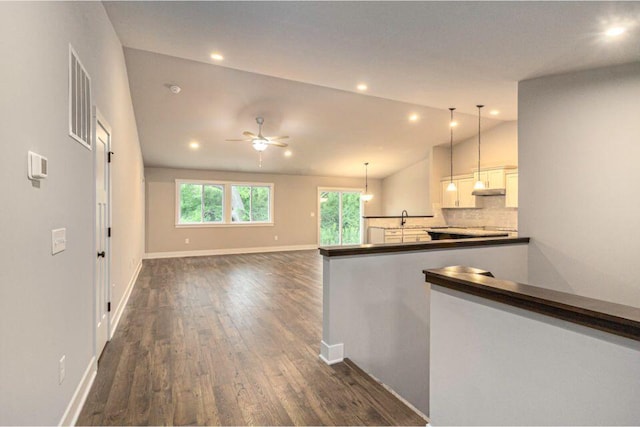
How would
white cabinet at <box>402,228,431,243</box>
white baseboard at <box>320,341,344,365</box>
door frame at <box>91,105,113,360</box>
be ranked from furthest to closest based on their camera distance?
white cabinet at <box>402,228,431,243</box> < white baseboard at <box>320,341,344,365</box> < door frame at <box>91,105,113,360</box>

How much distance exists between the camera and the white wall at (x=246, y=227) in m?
8.05

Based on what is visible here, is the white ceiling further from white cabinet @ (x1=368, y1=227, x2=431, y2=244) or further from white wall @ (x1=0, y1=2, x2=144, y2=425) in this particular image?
white cabinet @ (x1=368, y1=227, x2=431, y2=244)

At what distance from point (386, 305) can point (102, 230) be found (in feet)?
8.83

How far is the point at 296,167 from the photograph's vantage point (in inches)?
352

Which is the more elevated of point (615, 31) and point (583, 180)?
point (615, 31)

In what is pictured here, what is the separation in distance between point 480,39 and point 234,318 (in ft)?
12.4

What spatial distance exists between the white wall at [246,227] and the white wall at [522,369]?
7844 mm

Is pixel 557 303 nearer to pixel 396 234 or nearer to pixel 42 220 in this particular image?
pixel 42 220

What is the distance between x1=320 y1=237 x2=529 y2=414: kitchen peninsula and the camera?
2553mm

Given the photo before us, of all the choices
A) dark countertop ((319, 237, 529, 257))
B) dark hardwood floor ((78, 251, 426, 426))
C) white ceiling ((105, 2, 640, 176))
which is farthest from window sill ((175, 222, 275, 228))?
dark countertop ((319, 237, 529, 257))

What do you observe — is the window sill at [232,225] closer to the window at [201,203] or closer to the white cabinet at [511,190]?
the window at [201,203]

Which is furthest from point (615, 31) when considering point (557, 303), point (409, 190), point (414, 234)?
point (409, 190)

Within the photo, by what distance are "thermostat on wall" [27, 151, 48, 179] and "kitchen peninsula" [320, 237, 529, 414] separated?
1.79 m

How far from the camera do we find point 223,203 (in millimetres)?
8828
